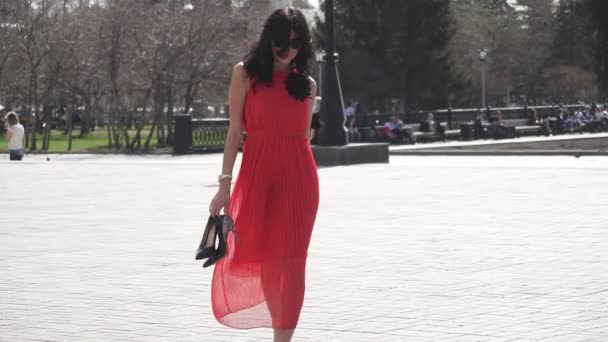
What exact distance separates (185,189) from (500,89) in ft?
222

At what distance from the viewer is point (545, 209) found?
14539 mm

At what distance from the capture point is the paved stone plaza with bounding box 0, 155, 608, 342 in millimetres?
7238

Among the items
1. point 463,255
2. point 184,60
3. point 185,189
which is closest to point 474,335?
point 463,255

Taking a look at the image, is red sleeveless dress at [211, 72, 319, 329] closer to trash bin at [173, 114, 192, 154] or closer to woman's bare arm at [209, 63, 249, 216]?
woman's bare arm at [209, 63, 249, 216]

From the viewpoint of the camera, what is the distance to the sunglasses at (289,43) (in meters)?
5.77

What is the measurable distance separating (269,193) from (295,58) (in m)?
0.60

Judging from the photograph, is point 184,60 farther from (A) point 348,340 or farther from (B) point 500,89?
(B) point 500,89

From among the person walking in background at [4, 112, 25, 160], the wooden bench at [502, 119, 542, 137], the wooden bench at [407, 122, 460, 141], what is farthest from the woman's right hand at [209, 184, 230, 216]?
the wooden bench at [502, 119, 542, 137]

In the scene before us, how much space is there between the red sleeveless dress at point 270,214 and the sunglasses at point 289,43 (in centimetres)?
16

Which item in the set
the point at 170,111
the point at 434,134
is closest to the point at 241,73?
the point at 434,134

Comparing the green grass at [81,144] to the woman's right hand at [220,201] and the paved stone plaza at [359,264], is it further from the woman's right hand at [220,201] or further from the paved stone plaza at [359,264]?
the woman's right hand at [220,201]

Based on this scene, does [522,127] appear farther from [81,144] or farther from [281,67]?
[281,67]

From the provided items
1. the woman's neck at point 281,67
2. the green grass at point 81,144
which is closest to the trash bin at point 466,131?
the green grass at point 81,144

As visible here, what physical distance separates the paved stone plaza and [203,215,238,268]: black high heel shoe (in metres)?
1.24
